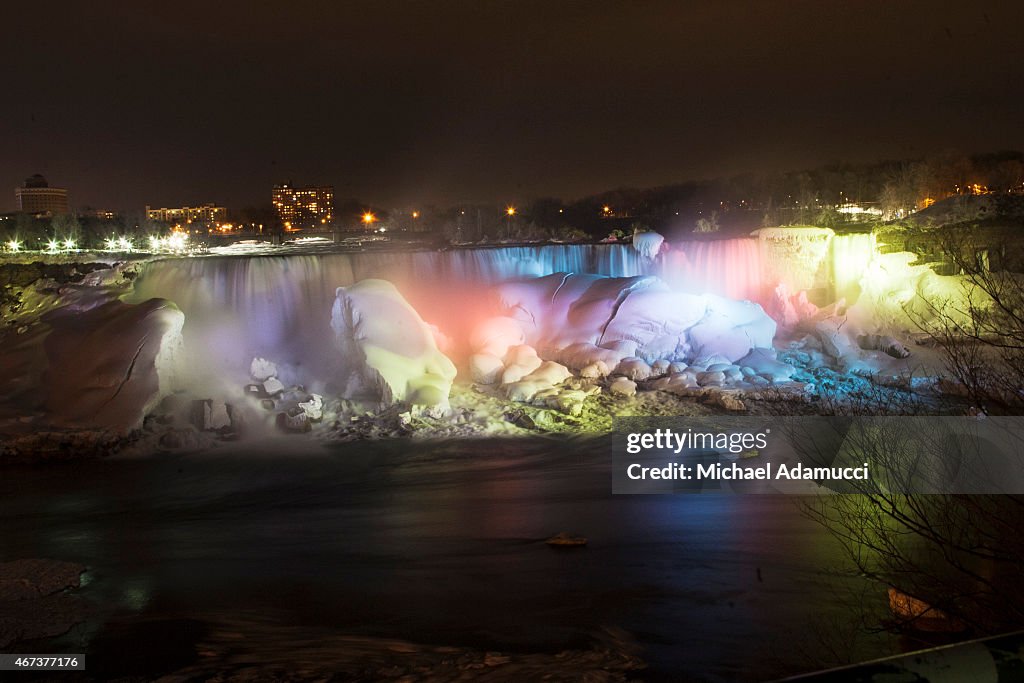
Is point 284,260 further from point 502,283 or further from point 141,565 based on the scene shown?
point 141,565

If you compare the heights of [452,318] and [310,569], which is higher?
[452,318]

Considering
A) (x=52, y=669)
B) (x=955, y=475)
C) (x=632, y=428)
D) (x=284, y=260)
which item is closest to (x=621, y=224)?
(x=284, y=260)

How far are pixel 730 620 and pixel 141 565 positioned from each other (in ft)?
24.8

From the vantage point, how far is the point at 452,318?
23.3 m

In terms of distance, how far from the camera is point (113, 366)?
16922 mm

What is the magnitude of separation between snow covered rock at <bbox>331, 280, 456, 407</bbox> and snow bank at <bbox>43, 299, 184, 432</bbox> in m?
3.92

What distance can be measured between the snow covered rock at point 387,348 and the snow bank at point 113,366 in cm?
392

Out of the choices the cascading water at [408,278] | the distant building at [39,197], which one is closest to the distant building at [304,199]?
the distant building at [39,197]

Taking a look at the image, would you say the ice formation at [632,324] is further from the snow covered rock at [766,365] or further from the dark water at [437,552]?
the dark water at [437,552]

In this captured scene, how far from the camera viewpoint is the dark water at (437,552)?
8047mm

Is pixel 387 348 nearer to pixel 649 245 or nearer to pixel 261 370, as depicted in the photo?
pixel 261 370

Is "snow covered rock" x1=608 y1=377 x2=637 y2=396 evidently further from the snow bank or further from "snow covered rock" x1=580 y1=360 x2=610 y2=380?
the snow bank

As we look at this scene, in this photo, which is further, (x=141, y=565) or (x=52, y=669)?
(x=141, y=565)

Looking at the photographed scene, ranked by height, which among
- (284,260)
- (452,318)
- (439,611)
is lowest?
(439,611)
